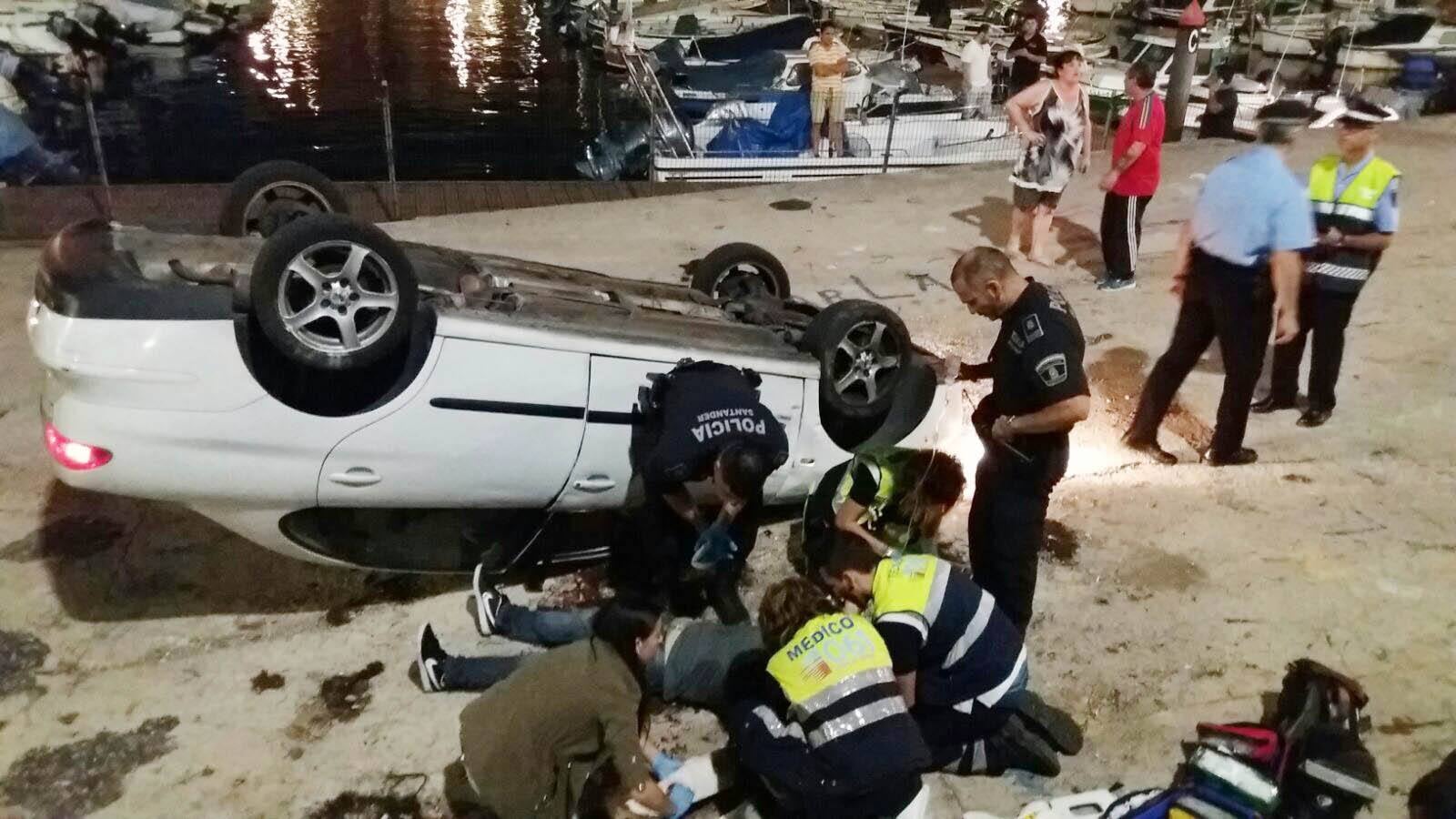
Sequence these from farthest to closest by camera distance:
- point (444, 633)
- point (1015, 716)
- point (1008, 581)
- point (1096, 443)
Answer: point (1096, 443) → point (444, 633) → point (1008, 581) → point (1015, 716)

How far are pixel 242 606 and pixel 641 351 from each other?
200 centimetres

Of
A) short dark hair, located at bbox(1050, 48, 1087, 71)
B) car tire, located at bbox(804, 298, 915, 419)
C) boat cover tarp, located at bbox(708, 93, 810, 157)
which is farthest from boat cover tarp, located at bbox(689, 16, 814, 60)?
car tire, located at bbox(804, 298, 915, 419)

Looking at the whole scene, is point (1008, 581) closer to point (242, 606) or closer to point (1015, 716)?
point (1015, 716)

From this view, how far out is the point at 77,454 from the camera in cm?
341

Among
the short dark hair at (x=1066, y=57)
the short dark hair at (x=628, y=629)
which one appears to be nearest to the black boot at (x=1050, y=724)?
the short dark hair at (x=628, y=629)

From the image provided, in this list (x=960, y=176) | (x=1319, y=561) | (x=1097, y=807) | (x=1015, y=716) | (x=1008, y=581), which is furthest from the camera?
(x=960, y=176)

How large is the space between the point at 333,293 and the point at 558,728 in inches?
62.9

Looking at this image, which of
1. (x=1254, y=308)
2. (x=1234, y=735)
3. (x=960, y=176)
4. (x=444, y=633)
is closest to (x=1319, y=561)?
(x=1254, y=308)

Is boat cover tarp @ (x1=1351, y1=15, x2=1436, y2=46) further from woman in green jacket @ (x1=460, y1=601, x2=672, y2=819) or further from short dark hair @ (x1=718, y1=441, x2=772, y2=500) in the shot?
woman in green jacket @ (x1=460, y1=601, x2=672, y2=819)

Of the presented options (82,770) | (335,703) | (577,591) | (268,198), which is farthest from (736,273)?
(82,770)

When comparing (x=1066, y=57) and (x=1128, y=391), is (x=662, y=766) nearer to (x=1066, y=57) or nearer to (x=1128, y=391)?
(x=1128, y=391)

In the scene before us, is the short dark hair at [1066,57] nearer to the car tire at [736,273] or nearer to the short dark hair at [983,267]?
the car tire at [736,273]

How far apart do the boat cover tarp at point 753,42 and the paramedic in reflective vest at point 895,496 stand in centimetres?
1647

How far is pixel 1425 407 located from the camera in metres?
5.98
